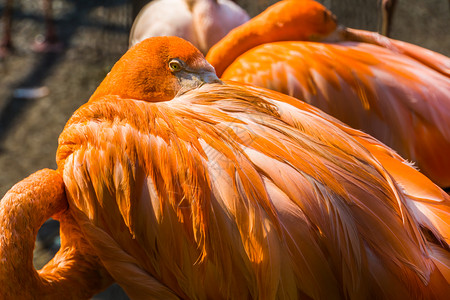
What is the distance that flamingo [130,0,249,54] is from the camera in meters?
1.57

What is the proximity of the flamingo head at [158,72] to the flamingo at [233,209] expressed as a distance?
84 mm

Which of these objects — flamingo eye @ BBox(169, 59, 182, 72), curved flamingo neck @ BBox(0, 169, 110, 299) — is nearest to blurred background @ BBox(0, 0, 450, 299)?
curved flamingo neck @ BBox(0, 169, 110, 299)

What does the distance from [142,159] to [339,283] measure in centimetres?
37

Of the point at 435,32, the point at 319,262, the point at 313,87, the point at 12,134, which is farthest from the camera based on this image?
the point at 435,32

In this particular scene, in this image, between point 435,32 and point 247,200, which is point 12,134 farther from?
point 435,32

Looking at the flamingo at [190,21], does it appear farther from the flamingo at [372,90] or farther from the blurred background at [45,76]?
the flamingo at [372,90]

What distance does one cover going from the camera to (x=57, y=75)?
2.43 m

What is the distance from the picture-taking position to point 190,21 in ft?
5.29

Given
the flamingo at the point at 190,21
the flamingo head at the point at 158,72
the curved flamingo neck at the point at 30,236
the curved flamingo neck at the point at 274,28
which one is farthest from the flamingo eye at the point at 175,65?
the flamingo at the point at 190,21

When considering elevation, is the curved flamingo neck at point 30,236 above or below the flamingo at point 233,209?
below

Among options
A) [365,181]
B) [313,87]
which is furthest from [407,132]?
[365,181]

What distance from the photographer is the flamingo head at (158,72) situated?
3.32 ft

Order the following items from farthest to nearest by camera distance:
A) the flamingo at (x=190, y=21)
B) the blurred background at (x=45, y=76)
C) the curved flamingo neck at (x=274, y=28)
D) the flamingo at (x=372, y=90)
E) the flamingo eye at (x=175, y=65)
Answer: the blurred background at (x=45, y=76), the flamingo at (x=190, y=21), the curved flamingo neck at (x=274, y=28), the flamingo at (x=372, y=90), the flamingo eye at (x=175, y=65)

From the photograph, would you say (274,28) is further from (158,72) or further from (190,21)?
(158,72)
